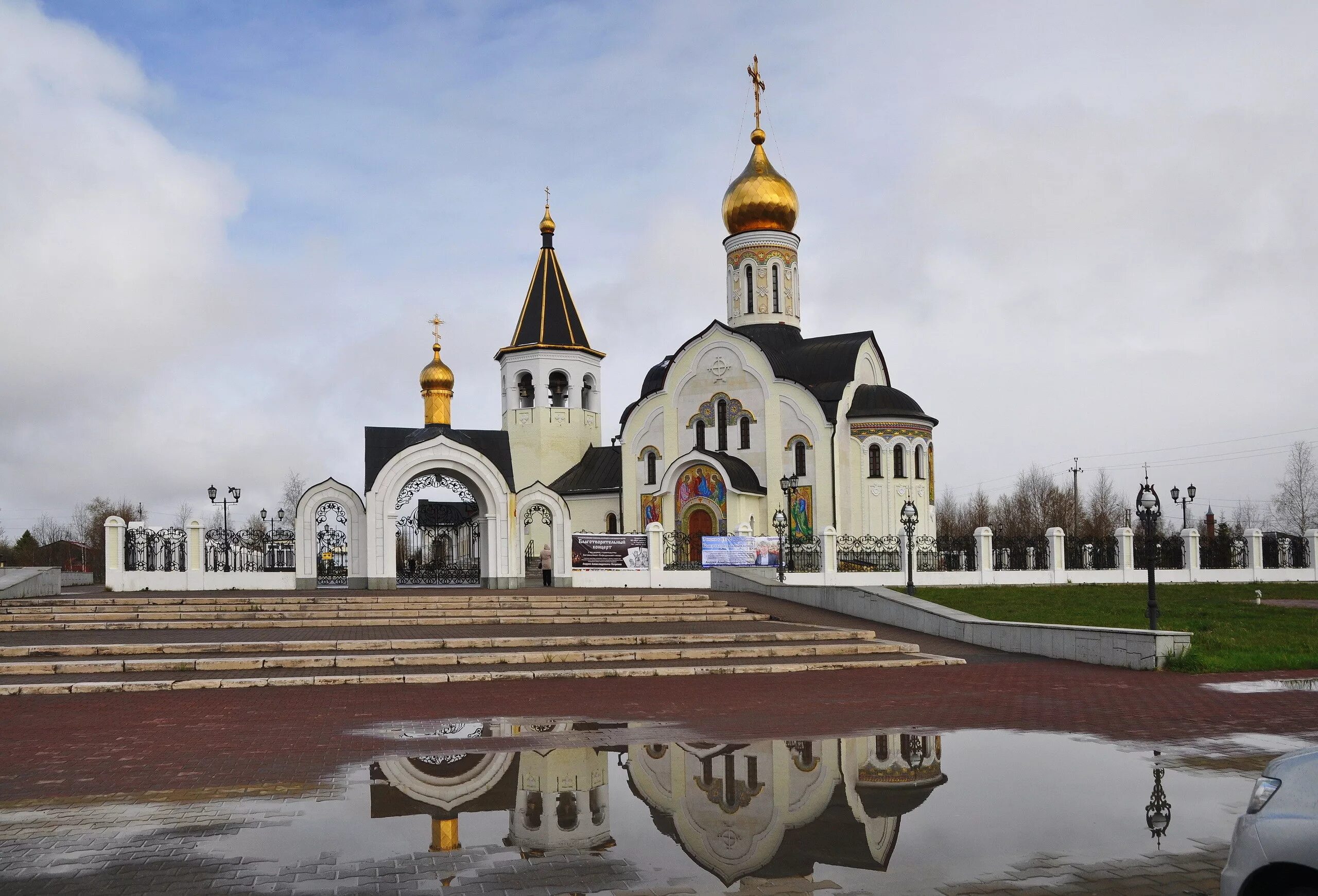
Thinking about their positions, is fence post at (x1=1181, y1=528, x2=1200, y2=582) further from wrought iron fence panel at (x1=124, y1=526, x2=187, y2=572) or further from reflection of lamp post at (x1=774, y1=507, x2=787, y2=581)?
wrought iron fence panel at (x1=124, y1=526, x2=187, y2=572)

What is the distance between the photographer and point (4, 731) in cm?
978

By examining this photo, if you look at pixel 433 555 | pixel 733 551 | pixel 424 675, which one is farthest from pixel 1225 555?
pixel 424 675

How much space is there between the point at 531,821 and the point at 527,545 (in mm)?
36213

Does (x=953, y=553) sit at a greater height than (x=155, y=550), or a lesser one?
lesser

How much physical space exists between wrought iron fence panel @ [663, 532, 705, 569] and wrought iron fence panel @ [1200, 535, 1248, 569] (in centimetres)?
1509

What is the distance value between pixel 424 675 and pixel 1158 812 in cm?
900

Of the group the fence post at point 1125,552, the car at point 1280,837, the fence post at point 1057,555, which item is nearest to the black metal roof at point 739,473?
the fence post at point 1057,555

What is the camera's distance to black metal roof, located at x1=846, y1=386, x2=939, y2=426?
38.8 metres

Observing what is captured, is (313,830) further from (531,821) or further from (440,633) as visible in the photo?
(440,633)

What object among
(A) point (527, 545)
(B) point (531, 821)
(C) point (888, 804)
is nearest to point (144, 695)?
(B) point (531, 821)

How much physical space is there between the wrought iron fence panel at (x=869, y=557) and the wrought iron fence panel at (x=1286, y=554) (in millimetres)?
11240

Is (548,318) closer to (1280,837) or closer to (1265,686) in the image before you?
(1265,686)

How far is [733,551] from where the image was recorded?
29.8 meters

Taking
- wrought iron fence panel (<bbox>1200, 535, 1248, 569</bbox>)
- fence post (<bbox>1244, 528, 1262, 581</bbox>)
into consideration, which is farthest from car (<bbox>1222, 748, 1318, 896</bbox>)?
Result: fence post (<bbox>1244, 528, 1262, 581</bbox>)
